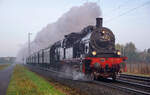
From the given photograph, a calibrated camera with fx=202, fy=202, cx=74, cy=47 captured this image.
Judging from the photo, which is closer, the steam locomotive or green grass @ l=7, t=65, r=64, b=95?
green grass @ l=7, t=65, r=64, b=95

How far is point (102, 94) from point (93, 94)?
43 cm

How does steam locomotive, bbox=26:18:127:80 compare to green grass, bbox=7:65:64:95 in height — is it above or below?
above

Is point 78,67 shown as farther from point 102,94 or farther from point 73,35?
point 102,94

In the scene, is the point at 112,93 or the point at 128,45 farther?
the point at 128,45

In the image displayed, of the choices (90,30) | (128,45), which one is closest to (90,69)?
(90,30)

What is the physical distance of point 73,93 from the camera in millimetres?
10266

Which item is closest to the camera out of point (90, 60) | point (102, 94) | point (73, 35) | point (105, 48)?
point (102, 94)

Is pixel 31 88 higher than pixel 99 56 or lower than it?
lower

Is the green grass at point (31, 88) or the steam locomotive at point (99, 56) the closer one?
the green grass at point (31, 88)

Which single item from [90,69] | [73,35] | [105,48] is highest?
[73,35]

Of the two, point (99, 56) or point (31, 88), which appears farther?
point (99, 56)

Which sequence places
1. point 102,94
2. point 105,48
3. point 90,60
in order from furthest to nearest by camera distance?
point 105,48
point 90,60
point 102,94

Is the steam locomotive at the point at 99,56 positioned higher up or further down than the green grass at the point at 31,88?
higher up

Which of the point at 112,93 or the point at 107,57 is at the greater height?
the point at 107,57
